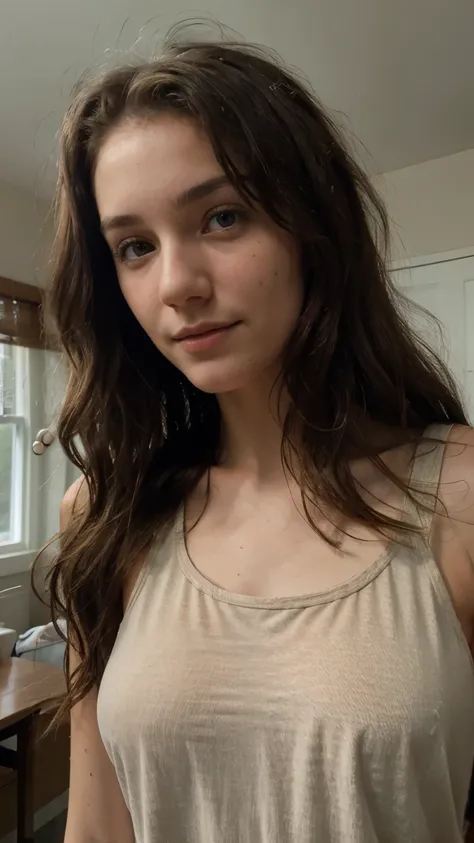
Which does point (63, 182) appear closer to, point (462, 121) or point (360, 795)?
point (360, 795)

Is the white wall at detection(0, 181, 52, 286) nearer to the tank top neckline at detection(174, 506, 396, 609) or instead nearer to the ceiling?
the ceiling

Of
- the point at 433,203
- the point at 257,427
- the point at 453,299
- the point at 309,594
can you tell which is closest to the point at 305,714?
the point at 309,594

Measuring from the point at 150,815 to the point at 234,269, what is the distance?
1.72ft

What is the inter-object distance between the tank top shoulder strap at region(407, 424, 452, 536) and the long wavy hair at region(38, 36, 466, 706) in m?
0.01

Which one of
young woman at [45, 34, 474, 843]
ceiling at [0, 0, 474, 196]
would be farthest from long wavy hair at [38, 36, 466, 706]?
ceiling at [0, 0, 474, 196]

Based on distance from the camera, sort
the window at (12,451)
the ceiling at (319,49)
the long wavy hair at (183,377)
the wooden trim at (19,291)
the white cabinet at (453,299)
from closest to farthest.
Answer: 1. the long wavy hair at (183,377)
2. the ceiling at (319,49)
3. the white cabinet at (453,299)
4. the wooden trim at (19,291)
5. the window at (12,451)

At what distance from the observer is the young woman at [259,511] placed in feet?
1.76

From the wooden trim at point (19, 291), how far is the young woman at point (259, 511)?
194cm

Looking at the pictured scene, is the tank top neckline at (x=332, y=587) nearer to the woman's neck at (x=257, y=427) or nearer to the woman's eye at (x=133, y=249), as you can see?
the woman's neck at (x=257, y=427)

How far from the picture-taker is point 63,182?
29.2 inches

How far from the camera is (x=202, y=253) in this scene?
24.0 inches

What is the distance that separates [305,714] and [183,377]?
45 centimetres

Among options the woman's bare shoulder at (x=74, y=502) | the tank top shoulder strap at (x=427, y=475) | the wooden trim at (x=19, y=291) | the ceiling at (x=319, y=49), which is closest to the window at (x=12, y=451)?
the wooden trim at (x=19, y=291)

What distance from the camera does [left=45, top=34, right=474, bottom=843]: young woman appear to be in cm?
54
